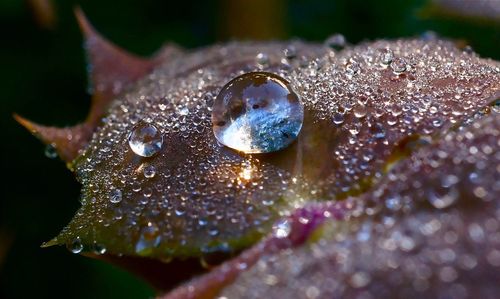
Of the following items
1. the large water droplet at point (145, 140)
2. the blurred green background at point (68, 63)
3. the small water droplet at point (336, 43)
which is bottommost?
the large water droplet at point (145, 140)

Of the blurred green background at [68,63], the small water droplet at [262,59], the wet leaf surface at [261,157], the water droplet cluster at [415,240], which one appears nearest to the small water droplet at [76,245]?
the wet leaf surface at [261,157]

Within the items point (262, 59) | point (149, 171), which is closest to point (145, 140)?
point (149, 171)

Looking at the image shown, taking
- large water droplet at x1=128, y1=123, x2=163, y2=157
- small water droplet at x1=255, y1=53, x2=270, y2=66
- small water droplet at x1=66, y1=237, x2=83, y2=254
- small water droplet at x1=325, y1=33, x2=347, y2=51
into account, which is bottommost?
small water droplet at x1=66, y1=237, x2=83, y2=254

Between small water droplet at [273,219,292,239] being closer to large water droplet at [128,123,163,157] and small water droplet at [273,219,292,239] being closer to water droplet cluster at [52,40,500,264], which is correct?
water droplet cluster at [52,40,500,264]

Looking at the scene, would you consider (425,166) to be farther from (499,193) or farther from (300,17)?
(300,17)

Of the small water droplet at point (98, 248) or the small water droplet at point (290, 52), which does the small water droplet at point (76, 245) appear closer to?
the small water droplet at point (98, 248)

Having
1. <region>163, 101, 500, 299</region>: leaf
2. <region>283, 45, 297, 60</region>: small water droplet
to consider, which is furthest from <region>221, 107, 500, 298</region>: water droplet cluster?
<region>283, 45, 297, 60</region>: small water droplet

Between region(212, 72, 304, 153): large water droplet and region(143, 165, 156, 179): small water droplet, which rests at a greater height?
region(212, 72, 304, 153): large water droplet
